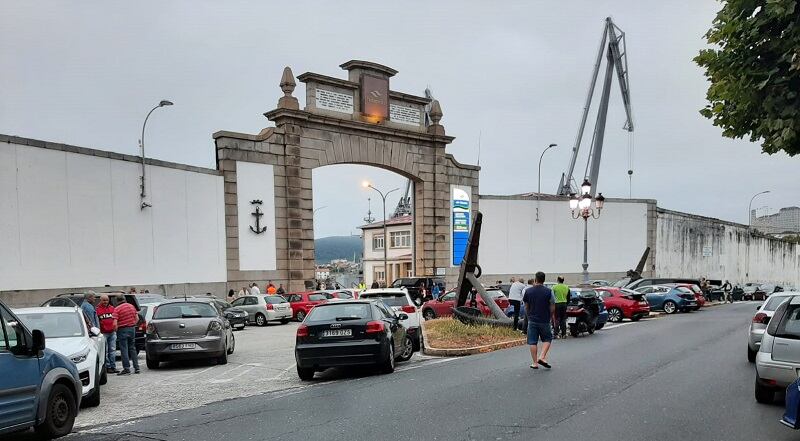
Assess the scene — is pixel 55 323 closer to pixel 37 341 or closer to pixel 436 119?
pixel 37 341

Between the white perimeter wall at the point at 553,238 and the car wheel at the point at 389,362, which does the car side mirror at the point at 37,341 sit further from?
the white perimeter wall at the point at 553,238

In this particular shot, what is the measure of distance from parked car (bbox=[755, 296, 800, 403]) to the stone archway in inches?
990

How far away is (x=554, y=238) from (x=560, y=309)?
27.0m

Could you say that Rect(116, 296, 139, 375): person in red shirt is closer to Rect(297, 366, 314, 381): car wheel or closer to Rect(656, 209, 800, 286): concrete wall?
Rect(297, 366, 314, 381): car wheel

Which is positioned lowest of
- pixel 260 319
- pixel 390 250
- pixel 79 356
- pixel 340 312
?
pixel 260 319

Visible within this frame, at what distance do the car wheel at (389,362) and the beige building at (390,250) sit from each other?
4515cm

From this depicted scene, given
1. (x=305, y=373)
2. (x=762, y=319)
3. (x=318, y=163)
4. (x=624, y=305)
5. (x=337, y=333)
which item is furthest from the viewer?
(x=318, y=163)

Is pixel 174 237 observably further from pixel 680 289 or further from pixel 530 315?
pixel 680 289

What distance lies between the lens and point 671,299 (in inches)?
1141

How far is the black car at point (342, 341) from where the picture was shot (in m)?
10.6

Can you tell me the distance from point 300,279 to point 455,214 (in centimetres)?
1214

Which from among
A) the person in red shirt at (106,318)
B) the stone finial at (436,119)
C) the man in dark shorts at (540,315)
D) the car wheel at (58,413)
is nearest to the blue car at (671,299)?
the stone finial at (436,119)

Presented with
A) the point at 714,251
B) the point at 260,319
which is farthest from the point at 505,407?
the point at 714,251

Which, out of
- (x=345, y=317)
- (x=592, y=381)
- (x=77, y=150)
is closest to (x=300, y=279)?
(x=77, y=150)
